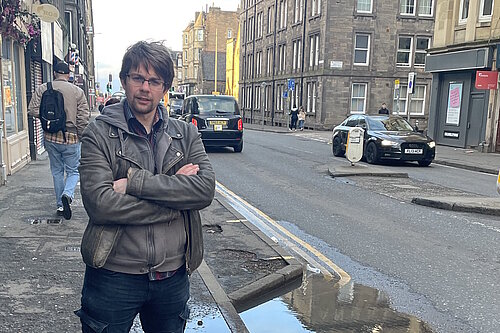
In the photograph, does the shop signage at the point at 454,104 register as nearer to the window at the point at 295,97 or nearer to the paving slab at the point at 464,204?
the paving slab at the point at 464,204

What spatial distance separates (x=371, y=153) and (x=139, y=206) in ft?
43.8

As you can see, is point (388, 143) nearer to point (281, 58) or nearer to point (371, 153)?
point (371, 153)

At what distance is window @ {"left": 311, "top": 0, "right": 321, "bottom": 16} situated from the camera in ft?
110

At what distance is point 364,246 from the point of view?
617cm

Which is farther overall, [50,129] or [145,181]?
[50,129]

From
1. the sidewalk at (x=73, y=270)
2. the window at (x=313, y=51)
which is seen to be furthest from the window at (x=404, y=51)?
the sidewalk at (x=73, y=270)

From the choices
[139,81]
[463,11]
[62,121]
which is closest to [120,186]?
[139,81]

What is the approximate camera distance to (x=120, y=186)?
6.91ft

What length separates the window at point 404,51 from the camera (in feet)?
110

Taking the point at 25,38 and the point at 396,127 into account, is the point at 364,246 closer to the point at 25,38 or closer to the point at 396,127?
the point at 25,38

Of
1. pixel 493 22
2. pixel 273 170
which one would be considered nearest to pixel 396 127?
pixel 273 170

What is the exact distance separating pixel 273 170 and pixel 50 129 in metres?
7.63

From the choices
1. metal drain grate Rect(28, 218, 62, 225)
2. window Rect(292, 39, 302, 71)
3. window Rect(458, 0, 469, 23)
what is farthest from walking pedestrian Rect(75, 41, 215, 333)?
window Rect(292, 39, 302, 71)

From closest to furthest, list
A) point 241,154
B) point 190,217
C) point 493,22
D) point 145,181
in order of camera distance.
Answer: point 145,181
point 190,217
point 241,154
point 493,22
